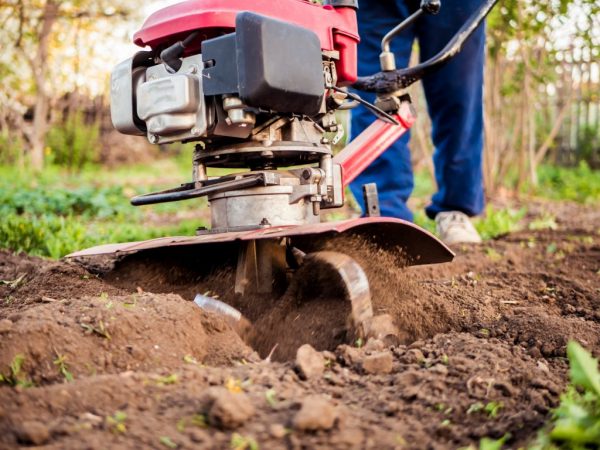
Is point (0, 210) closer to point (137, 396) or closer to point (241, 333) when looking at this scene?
point (241, 333)

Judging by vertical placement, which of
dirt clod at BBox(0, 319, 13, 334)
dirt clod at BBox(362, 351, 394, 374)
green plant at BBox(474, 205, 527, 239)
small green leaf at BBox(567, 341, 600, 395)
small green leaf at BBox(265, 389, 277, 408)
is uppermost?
dirt clod at BBox(0, 319, 13, 334)

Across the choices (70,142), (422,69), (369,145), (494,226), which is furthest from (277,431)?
(70,142)

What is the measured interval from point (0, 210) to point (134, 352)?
12.3 ft

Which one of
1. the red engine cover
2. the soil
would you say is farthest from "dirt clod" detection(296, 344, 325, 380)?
the red engine cover

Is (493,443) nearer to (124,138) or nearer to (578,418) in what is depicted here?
(578,418)

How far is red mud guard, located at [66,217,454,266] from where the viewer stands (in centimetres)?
168

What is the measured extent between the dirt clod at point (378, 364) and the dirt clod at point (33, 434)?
647 millimetres

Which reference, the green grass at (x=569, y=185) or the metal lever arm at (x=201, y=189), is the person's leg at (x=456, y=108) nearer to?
the metal lever arm at (x=201, y=189)

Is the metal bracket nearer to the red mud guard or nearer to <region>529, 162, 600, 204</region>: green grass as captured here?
the red mud guard

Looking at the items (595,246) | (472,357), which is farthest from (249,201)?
(595,246)

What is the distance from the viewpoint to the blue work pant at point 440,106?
322cm

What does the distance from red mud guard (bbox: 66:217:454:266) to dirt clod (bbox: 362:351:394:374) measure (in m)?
0.32

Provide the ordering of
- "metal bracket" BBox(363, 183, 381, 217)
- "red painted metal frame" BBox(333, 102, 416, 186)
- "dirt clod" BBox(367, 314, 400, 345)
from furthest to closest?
1. "red painted metal frame" BBox(333, 102, 416, 186)
2. "metal bracket" BBox(363, 183, 381, 217)
3. "dirt clod" BBox(367, 314, 400, 345)

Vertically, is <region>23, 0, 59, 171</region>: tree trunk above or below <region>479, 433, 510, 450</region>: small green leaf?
above
